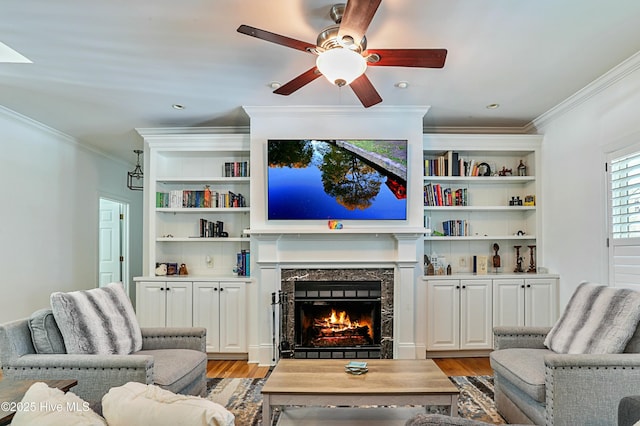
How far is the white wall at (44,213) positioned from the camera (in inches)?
167

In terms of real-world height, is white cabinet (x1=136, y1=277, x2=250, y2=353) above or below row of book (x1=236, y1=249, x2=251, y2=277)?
below

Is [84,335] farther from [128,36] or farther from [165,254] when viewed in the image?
[165,254]

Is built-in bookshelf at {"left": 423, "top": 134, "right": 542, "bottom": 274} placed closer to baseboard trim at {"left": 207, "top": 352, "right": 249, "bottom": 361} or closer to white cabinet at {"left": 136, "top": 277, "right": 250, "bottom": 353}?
white cabinet at {"left": 136, "top": 277, "right": 250, "bottom": 353}

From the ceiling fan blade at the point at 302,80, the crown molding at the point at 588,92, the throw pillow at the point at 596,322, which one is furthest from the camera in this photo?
the crown molding at the point at 588,92

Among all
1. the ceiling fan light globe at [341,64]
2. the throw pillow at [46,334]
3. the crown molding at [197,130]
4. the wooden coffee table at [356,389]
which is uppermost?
the crown molding at [197,130]

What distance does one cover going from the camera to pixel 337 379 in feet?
7.75

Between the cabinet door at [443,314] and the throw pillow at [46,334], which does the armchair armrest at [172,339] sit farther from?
the cabinet door at [443,314]

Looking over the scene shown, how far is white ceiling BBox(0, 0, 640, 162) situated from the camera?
2.37 meters

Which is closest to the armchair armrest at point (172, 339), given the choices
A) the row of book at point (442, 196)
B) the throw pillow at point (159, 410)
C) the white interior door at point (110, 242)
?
the throw pillow at point (159, 410)

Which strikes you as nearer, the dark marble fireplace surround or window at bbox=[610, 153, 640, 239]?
window at bbox=[610, 153, 640, 239]

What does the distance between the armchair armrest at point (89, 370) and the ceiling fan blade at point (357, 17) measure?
203cm

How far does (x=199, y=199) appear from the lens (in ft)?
15.3

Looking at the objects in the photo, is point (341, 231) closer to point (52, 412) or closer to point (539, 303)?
point (539, 303)

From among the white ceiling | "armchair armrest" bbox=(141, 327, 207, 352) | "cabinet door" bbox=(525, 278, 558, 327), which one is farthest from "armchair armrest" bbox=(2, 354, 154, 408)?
"cabinet door" bbox=(525, 278, 558, 327)
